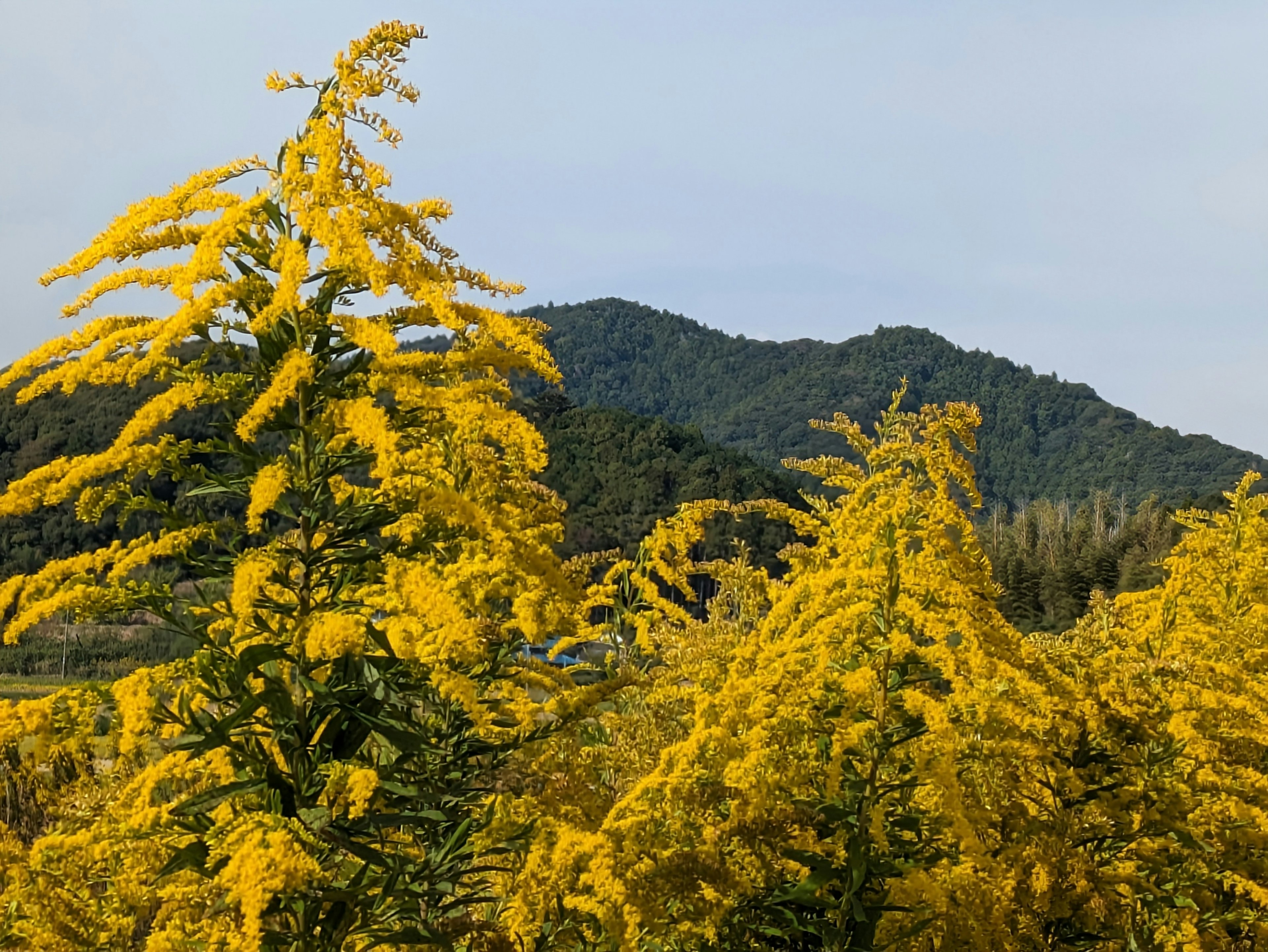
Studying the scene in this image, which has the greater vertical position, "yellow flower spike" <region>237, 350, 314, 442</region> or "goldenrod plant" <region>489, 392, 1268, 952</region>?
"yellow flower spike" <region>237, 350, 314, 442</region>

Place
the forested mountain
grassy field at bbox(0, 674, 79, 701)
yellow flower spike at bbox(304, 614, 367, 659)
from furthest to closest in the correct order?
the forested mountain < grassy field at bbox(0, 674, 79, 701) < yellow flower spike at bbox(304, 614, 367, 659)

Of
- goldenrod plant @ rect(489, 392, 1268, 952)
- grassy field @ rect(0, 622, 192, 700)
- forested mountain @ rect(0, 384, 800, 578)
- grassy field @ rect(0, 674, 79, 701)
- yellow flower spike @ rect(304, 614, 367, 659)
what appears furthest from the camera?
forested mountain @ rect(0, 384, 800, 578)

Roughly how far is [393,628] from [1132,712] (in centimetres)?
478

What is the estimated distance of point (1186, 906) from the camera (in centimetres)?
656

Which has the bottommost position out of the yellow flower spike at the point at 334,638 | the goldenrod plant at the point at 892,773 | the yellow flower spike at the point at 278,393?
the goldenrod plant at the point at 892,773

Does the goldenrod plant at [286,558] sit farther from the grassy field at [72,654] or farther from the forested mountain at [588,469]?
the grassy field at [72,654]

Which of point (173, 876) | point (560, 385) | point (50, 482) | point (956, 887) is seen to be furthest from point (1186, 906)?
point (50, 482)

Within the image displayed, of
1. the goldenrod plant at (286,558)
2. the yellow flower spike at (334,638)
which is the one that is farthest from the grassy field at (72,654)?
the yellow flower spike at (334,638)

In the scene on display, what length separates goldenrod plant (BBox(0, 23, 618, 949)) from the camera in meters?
3.81

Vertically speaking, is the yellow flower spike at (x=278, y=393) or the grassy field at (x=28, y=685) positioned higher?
the yellow flower spike at (x=278, y=393)

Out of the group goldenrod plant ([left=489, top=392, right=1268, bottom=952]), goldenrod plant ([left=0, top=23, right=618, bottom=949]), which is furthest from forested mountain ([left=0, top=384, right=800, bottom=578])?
goldenrod plant ([left=0, top=23, right=618, bottom=949])

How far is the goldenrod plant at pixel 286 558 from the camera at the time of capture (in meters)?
3.81

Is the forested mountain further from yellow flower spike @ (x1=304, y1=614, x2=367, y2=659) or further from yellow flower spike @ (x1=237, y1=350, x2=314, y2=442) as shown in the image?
yellow flower spike @ (x1=304, y1=614, x2=367, y2=659)

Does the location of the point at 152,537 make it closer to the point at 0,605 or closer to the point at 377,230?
the point at 0,605
